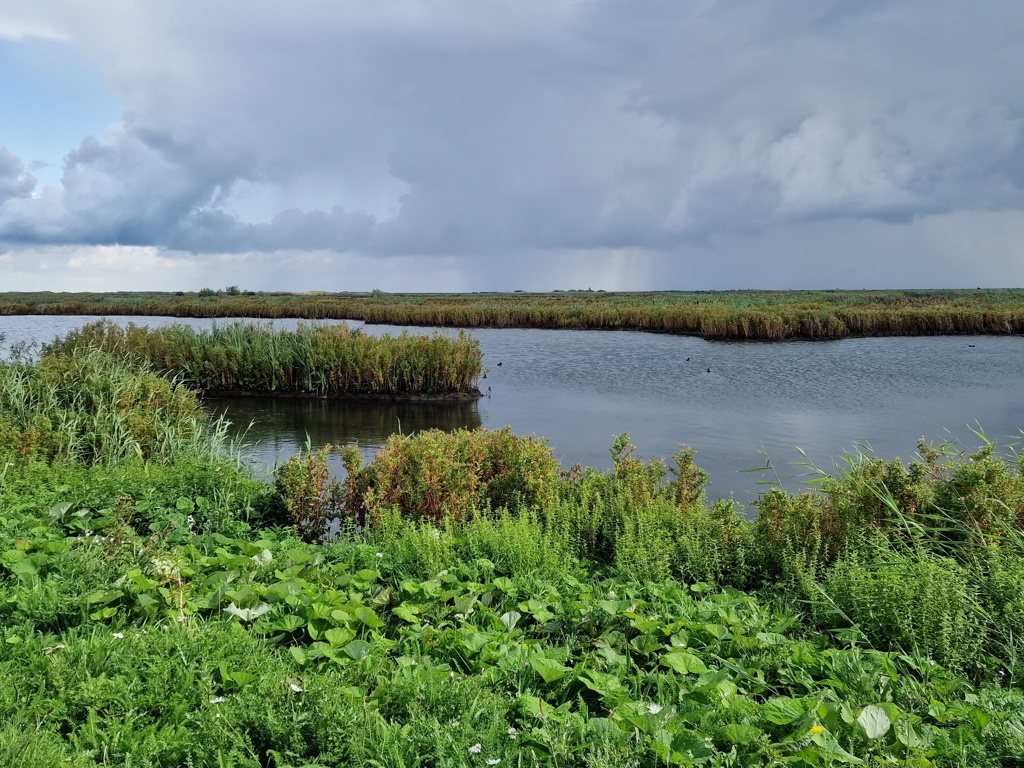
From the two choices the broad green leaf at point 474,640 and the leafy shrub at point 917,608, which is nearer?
the broad green leaf at point 474,640

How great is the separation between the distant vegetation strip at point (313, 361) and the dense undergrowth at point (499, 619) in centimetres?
841

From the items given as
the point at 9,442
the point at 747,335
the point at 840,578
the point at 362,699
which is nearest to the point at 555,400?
the point at 9,442

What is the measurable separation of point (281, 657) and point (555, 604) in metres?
1.36

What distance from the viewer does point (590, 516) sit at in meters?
5.39

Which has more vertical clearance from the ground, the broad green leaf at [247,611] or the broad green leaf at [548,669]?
the broad green leaf at [548,669]

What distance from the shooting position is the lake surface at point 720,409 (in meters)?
9.83

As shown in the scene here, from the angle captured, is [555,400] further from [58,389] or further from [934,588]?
[934,588]

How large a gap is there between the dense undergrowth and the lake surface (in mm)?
1843

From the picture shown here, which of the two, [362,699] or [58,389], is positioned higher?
A: [58,389]

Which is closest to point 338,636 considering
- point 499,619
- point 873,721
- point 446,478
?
point 499,619

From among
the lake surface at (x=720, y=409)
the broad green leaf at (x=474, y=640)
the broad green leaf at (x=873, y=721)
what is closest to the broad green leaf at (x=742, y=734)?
the broad green leaf at (x=873, y=721)

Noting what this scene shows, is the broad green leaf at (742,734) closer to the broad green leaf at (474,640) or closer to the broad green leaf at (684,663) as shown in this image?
the broad green leaf at (684,663)

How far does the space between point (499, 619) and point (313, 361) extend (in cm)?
1193

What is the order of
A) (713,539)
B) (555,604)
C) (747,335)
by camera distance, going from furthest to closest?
1. (747,335)
2. (713,539)
3. (555,604)
